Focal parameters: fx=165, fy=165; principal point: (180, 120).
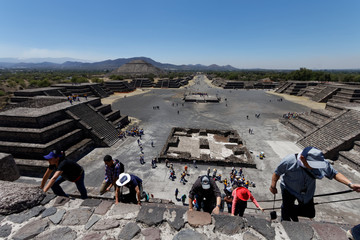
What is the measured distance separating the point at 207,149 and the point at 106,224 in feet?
48.0

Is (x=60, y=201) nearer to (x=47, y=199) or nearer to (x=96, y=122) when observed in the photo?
(x=47, y=199)

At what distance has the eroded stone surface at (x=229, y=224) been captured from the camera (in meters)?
3.10

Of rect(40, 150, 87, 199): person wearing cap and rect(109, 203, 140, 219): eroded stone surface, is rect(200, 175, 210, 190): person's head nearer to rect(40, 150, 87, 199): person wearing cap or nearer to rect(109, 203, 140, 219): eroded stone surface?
rect(109, 203, 140, 219): eroded stone surface

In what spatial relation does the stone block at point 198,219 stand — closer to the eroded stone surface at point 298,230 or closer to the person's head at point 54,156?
the eroded stone surface at point 298,230

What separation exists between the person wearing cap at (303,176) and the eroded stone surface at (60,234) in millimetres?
4595

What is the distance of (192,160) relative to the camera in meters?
14.2

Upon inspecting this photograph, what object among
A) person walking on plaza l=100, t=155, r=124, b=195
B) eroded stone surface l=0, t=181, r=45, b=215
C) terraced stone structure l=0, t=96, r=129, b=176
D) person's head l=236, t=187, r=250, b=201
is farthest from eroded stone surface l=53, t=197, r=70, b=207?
terraced stone structure l=0, t=96, r=129, b=176

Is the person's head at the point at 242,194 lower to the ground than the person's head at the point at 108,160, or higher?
lower

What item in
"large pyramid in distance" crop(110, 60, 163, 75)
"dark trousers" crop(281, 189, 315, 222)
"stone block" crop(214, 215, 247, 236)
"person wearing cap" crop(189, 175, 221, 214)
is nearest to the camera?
"stone block" crop(214, 215, 247, 236)

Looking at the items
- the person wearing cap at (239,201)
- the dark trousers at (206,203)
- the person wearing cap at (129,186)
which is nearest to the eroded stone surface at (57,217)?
the person wearing cap at (129,186)

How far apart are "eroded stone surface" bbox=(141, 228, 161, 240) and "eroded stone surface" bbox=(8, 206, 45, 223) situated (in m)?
2.36

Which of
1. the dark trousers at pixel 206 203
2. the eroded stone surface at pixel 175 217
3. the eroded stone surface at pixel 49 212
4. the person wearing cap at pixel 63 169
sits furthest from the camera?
the person wearing cap at pixel 63 169

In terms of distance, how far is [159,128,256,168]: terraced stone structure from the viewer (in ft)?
46.5

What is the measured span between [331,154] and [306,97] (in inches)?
1658
